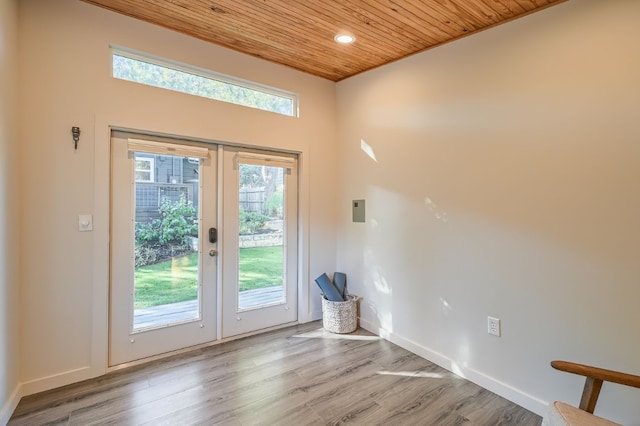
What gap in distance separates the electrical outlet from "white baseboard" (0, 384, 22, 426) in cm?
324

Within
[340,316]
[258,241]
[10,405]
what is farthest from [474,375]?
[10,405]

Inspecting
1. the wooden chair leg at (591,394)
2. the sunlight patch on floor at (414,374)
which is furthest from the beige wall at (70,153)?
the wooden chair leg at (591,394)

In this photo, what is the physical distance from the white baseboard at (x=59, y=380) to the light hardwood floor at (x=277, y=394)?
0.04 m

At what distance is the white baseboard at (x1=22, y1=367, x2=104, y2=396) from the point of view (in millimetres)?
2215

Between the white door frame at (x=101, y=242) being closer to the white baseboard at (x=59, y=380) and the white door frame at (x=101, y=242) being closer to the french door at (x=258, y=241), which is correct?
the white baseboard at (x=59, y=380)

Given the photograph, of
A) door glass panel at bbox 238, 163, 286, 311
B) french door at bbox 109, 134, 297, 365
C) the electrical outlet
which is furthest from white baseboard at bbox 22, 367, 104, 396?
the electrical outlet

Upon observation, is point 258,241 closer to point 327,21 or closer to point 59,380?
point 59,380

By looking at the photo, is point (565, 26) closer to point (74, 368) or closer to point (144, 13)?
point (144, 13)

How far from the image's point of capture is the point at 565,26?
2.05 metres

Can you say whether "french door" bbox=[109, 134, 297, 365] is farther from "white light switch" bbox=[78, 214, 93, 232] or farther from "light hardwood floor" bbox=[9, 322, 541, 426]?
"light hardwood floor" bbox=[9, 322, 541, 426]

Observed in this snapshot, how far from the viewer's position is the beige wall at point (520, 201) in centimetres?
184

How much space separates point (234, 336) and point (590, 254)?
3.01 meters

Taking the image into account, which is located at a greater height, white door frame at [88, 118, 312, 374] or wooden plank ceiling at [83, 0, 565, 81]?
wooden plank ceiling at [83, 0, 565, 81]

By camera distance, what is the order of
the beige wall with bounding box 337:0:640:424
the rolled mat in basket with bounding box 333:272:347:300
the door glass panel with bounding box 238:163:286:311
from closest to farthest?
the beige wall with bounding box 337:0:640:424 < the door glass panel with bounding box 238:163:286:311 < the rolled mat in basket with bounding box 333:272:347:300
